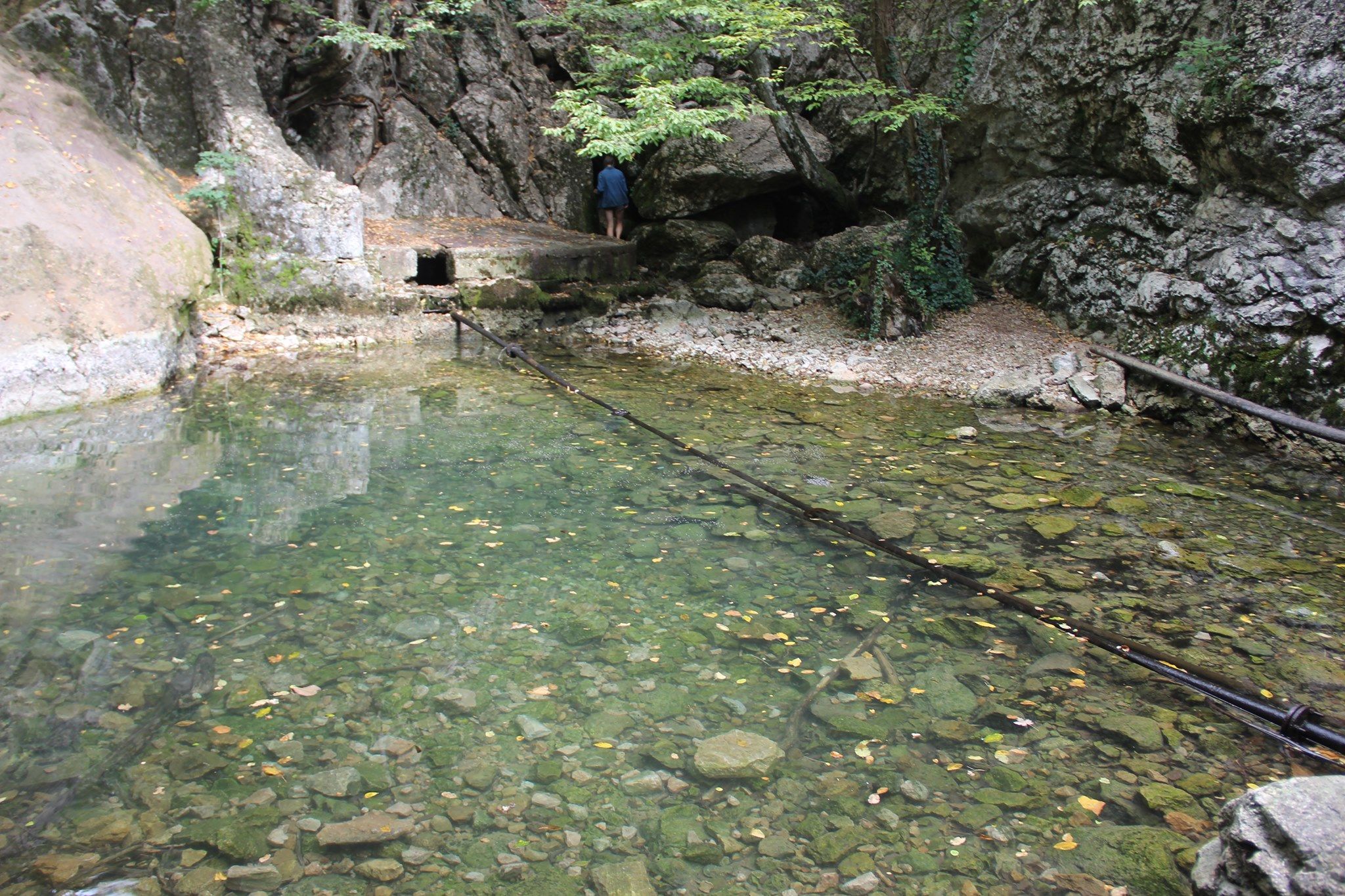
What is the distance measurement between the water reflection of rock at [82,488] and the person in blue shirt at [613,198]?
8.10 metres

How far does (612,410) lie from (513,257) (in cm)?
563

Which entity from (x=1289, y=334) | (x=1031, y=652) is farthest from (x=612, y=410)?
(x=1289, y=334)

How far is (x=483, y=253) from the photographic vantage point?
12648 millimetres

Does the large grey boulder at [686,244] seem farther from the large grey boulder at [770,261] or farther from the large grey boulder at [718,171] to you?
the large grey boulder at [770,261]

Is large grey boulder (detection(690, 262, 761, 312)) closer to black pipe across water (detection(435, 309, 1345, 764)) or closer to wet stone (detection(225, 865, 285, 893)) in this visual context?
black pipe across water (detection(435, 309, 1345, 764))

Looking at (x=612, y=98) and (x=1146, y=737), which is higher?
(x=612, y=98)

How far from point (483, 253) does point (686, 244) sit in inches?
136

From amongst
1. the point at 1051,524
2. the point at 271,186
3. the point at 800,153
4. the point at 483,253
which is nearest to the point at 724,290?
the point at 800,153

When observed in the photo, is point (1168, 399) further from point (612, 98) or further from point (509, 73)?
point (509, 73)

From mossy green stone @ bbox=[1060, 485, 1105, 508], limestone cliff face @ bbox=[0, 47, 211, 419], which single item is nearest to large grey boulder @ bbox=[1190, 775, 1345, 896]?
mossy green stone @ bbox=[1060, 485, 1105, 508]

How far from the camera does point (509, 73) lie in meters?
15.6

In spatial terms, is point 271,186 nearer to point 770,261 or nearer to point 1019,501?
point 770,261

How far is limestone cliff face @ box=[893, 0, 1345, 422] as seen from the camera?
8.02 metres

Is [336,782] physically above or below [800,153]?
below
